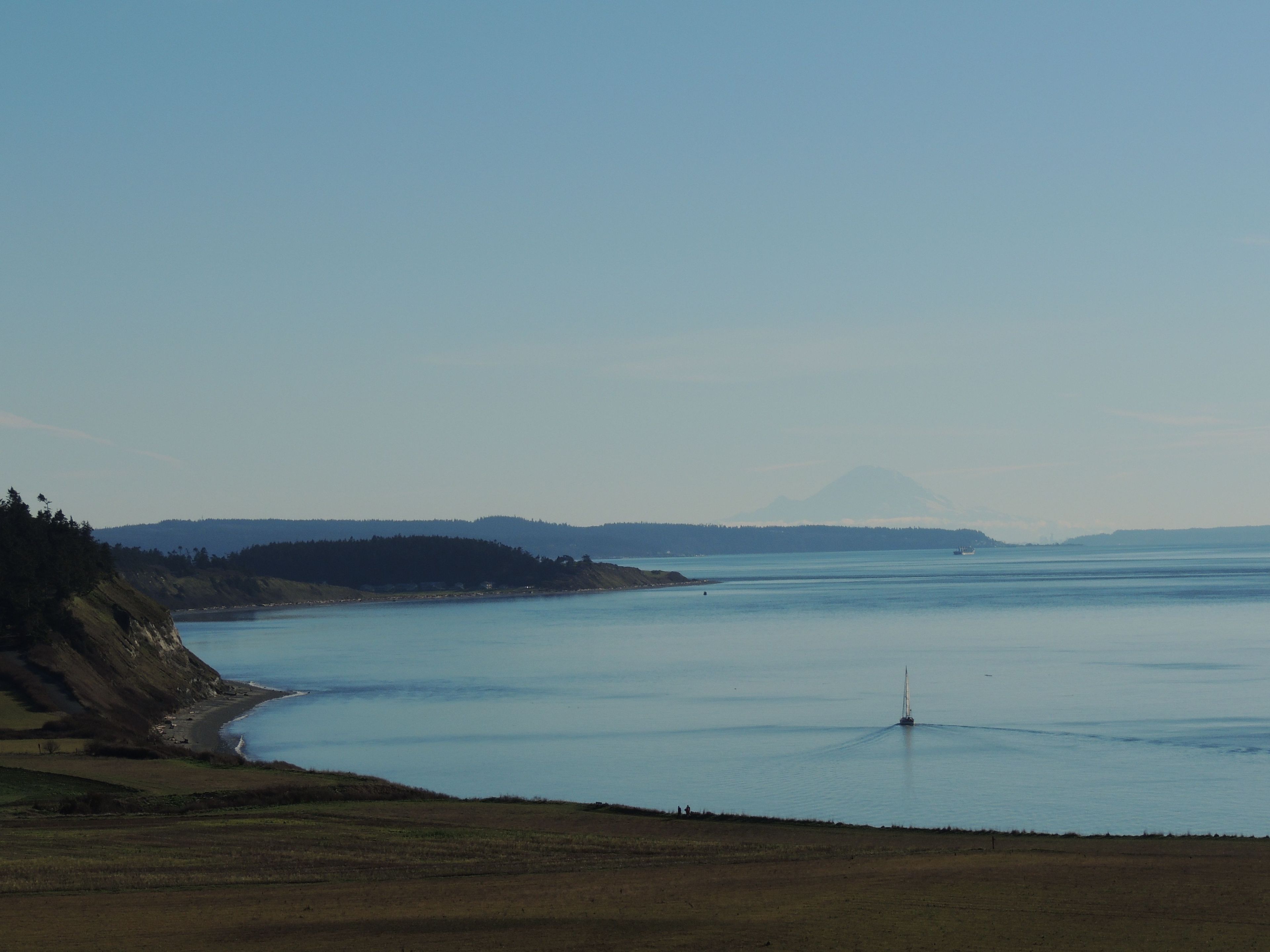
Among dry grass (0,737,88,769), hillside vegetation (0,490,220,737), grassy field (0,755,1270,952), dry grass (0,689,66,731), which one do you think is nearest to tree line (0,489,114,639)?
hillside vegetation (0,490,220,737)

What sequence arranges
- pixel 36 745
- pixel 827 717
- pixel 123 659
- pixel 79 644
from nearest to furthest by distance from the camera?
1. pixel 36 745
2. pixel 827 717
3. pixel 79 644
4. pixel 123 659

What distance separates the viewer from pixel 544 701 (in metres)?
79.1

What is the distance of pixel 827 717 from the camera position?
6762 cm

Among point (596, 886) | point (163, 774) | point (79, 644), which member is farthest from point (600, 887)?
point (79, 644)

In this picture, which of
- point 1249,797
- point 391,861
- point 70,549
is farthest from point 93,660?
point 1249,797

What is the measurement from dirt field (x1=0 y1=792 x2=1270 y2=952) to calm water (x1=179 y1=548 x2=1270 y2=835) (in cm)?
1107

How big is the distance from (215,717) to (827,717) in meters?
35.0

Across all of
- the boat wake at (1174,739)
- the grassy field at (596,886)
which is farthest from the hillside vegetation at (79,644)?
the boat wake at (1174,739)

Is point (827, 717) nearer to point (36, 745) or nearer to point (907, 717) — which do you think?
point (907, 717)

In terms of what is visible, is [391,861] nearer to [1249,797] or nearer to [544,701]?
[1249,797]

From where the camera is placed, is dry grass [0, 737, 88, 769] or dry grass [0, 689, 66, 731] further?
dry grass [0, 689, 66, 731]

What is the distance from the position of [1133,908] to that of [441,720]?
5280 cm

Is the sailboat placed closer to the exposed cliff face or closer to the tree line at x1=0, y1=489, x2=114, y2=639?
the exposed cliff face

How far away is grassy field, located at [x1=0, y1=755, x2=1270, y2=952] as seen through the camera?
1997cm
